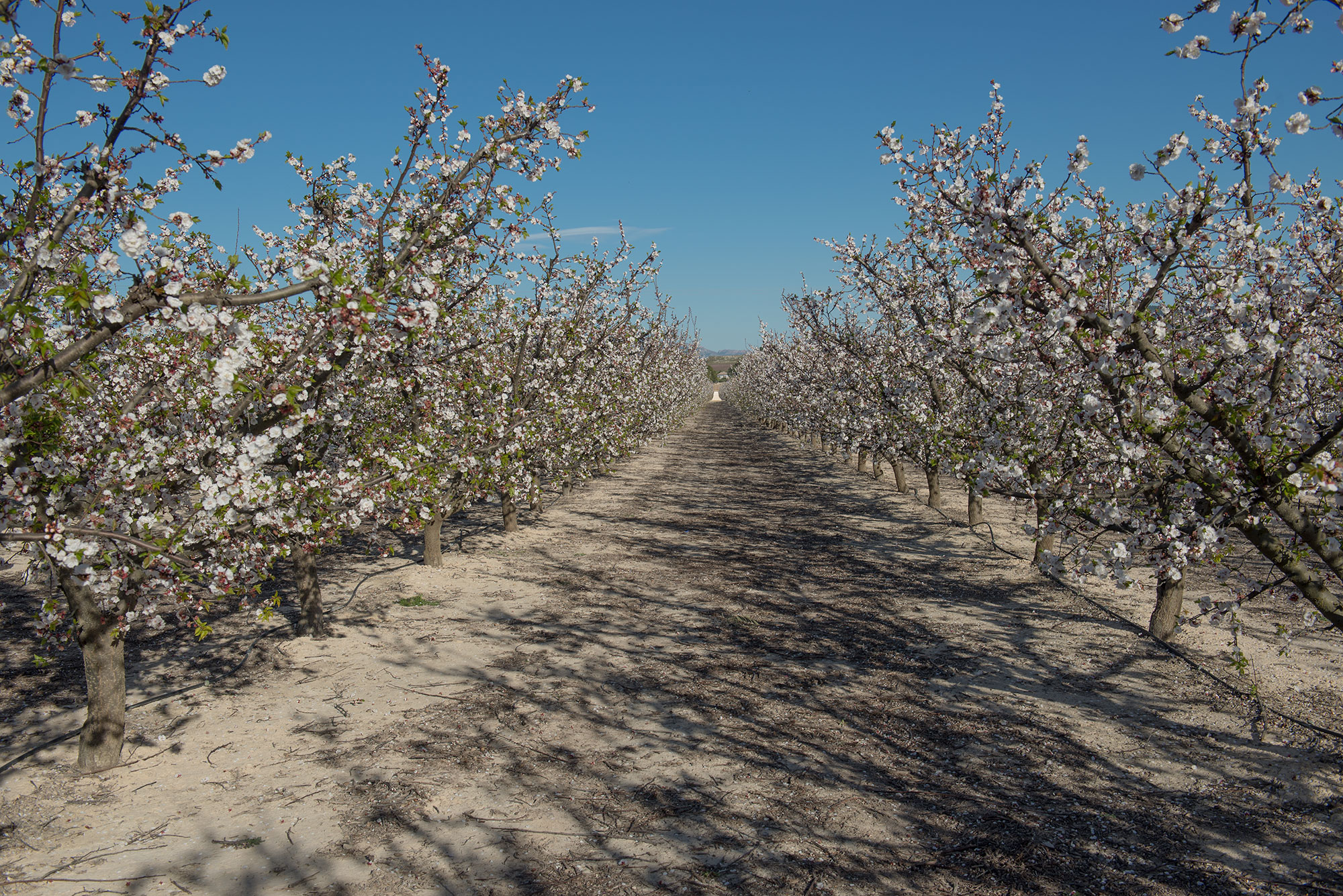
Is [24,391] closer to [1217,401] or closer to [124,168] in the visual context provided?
[124,168]

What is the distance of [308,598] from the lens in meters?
8.74

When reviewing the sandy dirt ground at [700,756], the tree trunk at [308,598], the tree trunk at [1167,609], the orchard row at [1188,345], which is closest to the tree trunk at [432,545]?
the sandy dirt ground at [700,756]

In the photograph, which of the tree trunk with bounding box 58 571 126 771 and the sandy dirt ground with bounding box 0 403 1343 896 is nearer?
the sandy dirt ground with bounding box 0 403 1343 896

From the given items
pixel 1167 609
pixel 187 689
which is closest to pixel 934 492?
pixel 1167 609

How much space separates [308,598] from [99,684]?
305 centimetres

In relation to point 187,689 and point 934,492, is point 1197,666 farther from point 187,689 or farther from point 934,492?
point 187,689

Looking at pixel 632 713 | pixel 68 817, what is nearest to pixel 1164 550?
pixel 632 713

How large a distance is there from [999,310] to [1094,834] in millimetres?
3642

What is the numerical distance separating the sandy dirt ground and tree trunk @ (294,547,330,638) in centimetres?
25

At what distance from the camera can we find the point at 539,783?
5617 mm

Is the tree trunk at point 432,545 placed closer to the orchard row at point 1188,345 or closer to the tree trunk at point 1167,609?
the orchard row at point 1188,345

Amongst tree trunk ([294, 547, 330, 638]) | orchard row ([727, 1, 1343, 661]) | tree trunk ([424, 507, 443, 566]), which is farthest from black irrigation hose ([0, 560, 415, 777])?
orchard row ([727, 1, 1343, 661])

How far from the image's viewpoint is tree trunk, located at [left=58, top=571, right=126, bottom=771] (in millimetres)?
5586

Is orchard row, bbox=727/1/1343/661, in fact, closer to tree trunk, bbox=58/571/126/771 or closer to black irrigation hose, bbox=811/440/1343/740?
black irrigation hose, bbox=811/440/1343/740
